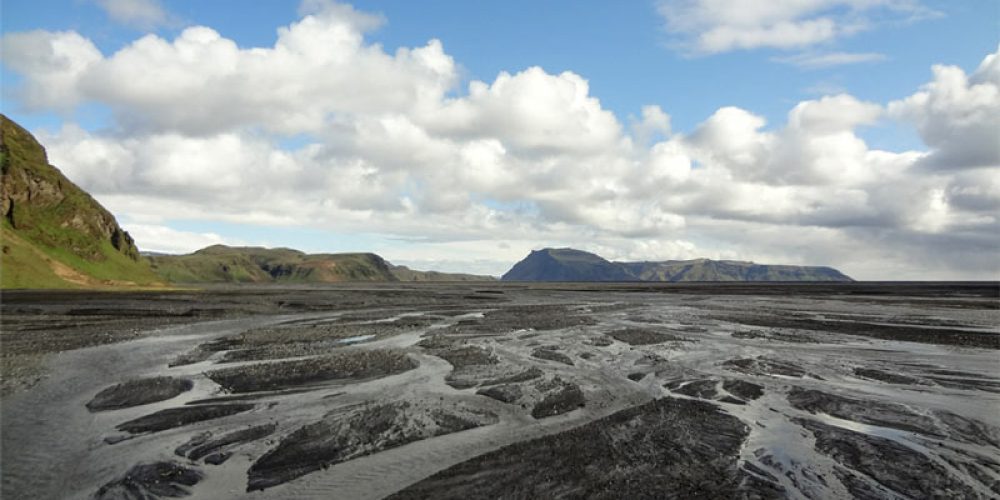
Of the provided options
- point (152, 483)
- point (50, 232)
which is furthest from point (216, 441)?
point (50, 232)

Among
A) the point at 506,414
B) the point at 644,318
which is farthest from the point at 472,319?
the point at 506,414

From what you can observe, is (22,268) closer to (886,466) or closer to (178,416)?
(178,416)

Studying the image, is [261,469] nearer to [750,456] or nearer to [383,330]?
[750,456]

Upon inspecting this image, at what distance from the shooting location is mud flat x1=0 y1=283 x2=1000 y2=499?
12359 millimetres

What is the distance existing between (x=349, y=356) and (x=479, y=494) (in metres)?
20.1

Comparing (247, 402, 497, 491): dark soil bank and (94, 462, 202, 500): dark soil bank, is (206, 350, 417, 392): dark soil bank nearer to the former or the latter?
(247, 402, 497, 491): dark soil bank

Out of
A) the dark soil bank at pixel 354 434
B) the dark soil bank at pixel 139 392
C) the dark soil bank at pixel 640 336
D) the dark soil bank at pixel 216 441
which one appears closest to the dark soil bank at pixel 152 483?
the dark soil bank at pixel 216 441

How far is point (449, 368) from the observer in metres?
27.2

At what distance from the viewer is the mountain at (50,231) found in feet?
350

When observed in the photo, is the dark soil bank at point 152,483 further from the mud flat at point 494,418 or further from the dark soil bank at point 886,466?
the dark soil bank at point 886,466

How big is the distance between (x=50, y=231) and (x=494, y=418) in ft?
499

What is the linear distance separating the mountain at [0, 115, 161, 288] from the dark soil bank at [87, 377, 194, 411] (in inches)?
4455

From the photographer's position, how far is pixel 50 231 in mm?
120938

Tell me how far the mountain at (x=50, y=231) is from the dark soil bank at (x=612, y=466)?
132 meters
